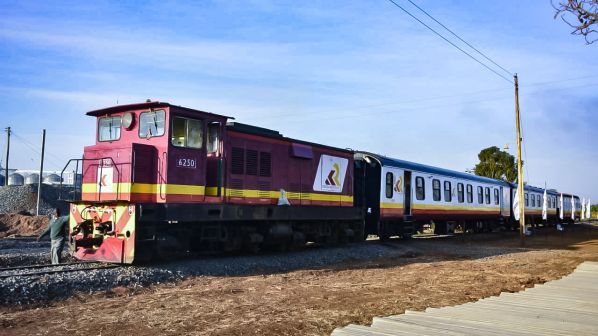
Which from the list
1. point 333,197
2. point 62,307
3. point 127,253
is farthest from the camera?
point 333,197

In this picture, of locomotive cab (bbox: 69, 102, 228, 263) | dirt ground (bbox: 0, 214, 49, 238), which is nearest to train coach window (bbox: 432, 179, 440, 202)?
locomotive cab (bbox: 69, 102, 228, 263)

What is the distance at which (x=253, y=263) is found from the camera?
1258 cm

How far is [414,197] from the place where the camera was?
876 inches

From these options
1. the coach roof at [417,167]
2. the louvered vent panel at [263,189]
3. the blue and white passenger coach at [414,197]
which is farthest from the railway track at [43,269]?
the coach roof at [417,167]

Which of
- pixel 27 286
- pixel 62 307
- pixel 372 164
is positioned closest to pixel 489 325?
pixel 62 307

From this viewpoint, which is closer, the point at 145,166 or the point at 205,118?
the point at 145,166

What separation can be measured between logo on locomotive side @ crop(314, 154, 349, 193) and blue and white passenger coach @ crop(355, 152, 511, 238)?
1.49m

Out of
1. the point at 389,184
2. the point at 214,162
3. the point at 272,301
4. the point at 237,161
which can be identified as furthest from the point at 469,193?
the point at 272,301

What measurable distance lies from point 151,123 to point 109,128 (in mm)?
1447

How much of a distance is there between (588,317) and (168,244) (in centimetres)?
827

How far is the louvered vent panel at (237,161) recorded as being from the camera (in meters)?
13.5

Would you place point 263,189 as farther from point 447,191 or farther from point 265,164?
point 447,191

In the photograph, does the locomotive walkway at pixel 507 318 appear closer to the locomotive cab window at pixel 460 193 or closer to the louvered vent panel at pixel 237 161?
the louvered vent panel at pixel 237 161

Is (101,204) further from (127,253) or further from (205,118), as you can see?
(205,118)
